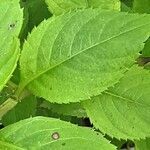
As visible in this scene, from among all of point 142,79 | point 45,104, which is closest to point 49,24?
point 142,79

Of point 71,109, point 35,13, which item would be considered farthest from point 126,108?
point 35,13

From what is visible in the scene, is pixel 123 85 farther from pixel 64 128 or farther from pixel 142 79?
pixel 64 128

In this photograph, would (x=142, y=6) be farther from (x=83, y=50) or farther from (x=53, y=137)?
(x=53, y=137)

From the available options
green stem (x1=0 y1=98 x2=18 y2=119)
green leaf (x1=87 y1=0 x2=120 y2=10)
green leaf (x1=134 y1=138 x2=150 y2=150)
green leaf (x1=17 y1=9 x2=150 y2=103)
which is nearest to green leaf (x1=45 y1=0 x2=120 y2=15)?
green leaf (x1=87 y1=0 x2=120 y2=10)

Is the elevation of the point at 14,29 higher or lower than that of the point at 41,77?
higher

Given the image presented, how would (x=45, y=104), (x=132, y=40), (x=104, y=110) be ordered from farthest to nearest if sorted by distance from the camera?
(x=45, y=104) → (x=104, y=110) → (x=132, y=40)

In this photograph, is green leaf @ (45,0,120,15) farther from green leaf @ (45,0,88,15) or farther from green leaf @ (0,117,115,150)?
green leaf @ (0,117,115,150)

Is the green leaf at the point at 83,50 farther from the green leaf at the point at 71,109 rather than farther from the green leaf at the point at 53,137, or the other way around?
the green leaf at the point at 71,109
